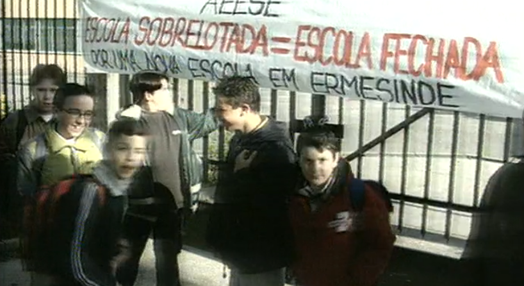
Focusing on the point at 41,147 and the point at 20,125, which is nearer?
the point at 41,147

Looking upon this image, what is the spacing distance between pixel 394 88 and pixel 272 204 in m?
0.88

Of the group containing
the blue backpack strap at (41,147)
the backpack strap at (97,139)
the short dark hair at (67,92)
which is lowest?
the blue backpack strap at (41,147)

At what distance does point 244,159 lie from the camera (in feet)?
12.3

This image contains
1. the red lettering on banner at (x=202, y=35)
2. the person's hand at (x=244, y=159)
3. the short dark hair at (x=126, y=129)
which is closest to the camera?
the red lettering on banner at (x=202, y=35)

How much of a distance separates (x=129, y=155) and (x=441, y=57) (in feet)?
5.97

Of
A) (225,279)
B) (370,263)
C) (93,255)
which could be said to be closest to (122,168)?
(93,255)

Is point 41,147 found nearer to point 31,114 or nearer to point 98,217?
point 31,114

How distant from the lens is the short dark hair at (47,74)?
4.45m

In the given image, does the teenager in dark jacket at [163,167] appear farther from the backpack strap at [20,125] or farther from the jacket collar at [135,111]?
the backpack strap at [20,125]

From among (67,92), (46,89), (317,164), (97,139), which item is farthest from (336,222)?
(46,89)

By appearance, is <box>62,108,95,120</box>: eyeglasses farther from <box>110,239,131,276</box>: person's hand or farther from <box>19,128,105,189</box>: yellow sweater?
<box>110,239,131,276</box>: person's hand

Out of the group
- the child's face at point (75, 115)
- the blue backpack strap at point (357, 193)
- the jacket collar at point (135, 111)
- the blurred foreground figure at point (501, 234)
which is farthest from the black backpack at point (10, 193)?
the blurred foreground figure at point (501, 234)

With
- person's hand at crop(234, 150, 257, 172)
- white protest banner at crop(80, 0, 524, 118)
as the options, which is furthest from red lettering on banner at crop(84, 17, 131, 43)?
person's hand at crop(234, 150, 257, 172)

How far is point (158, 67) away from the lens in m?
4.00
